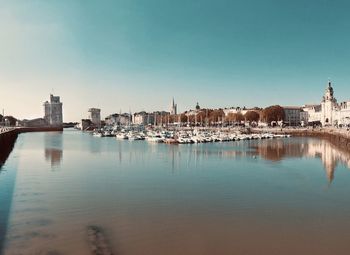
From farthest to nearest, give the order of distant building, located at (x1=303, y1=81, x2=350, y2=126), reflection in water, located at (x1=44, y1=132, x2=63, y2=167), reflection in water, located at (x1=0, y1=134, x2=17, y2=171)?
1. distant building, located at (x1=303, y1=81, x2=350, y2=126)
2. reflection in water, located at (x1=0, y1=134, x2=17, y2=171)
3. reflection in water, located at (x1=44, y1=132, x2=63, y2=167)

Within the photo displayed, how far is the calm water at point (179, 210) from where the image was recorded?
14.5 metres

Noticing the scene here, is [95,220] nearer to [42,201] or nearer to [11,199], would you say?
[42,201]

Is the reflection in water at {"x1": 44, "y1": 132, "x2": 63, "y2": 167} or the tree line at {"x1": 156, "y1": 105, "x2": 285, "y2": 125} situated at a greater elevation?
the tree line at {"x1": 156, "y1": 105, "x2": 285, "y2": 125}

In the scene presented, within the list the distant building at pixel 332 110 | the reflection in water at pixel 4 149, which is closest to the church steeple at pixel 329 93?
the distant building at pixel 332 110

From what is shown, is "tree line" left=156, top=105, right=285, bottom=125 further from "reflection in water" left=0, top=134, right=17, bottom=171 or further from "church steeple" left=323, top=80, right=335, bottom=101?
"reflection in water" left=0, top=134, right=17, bottom=171

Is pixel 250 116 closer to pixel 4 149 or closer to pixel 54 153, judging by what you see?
pixel 54 153

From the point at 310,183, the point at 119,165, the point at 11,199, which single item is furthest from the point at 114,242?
the point at 119,165

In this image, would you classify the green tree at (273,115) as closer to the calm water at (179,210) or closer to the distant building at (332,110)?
the distant building at (332,110)

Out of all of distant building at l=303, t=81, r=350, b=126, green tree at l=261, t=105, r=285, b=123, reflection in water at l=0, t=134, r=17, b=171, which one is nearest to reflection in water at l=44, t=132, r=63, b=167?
reflection in water at l=0, t=134, r=17, b=171

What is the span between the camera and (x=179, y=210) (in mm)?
19344

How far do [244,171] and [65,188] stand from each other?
51.6 ft

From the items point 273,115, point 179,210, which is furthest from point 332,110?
point 179,210

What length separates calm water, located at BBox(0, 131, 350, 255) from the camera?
14.5 metres

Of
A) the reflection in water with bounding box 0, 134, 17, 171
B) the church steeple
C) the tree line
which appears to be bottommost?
the reflection in water with bounding box 0, 134, 17, 171
